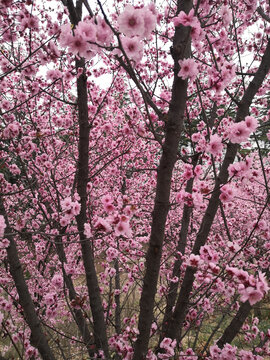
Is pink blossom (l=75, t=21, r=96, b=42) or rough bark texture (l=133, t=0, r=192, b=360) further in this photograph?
rough bark texture (l=133, t=0, r=192, b=360)

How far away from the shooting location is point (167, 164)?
1.72 meters

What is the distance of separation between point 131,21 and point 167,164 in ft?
2.79

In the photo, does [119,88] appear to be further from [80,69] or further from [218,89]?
[218,89]

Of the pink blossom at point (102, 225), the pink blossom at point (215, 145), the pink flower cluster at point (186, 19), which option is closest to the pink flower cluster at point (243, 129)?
the pink blossom at point (215, 145)

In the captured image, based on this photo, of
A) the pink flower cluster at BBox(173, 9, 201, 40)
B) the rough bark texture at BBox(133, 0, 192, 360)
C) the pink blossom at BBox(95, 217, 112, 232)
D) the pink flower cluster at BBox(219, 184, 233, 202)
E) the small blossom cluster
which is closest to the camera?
the pink flower cluster at BBox(173, 9, 201, 40)

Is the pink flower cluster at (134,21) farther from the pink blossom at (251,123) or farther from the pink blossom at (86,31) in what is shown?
the pink blossom at (251,123)

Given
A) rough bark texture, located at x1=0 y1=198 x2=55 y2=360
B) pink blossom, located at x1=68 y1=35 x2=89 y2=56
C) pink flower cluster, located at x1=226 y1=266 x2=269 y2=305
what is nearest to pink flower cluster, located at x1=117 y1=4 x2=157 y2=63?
pink blossom, located at x1=68 y1=35 x2=89 y2=56

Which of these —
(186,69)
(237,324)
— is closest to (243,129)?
(186,69)

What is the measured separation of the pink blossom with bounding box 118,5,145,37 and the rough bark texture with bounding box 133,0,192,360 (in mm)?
285

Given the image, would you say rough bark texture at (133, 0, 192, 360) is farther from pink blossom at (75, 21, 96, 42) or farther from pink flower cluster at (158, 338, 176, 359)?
pink flower cluster at (158, 338, 176, 359)

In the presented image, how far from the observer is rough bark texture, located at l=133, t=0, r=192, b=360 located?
5.35ft

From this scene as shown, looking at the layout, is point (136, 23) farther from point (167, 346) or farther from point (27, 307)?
point (27, 307)

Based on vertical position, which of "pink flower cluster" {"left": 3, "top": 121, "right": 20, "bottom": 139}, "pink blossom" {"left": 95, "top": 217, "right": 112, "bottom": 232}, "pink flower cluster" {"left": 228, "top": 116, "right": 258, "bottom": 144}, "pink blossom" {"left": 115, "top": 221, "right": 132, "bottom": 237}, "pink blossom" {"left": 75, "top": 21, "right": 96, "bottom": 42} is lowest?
"pink blossom" {"left": 115, "top": 221, "right": 132, "bottom": 237}

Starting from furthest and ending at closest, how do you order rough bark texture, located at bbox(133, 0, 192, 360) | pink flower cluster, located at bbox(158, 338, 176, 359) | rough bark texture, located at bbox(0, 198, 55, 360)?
1. rough bark texture, located at bbox(0, 198, 55, 360)
2. pink flower cluster, located at bbox(158, 338, 176, 359)
3. rough bark texture, located at bbox(133, 0, 192, 360)
